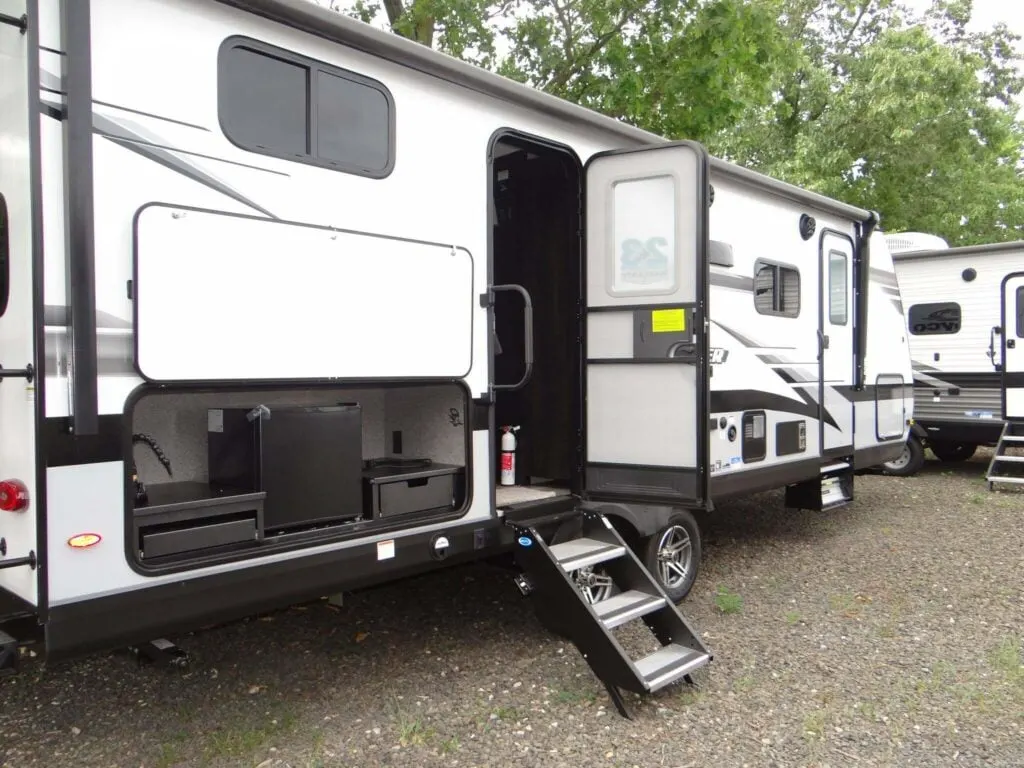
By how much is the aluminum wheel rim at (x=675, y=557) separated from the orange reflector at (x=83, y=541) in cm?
310

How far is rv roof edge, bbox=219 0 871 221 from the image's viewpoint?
311cm

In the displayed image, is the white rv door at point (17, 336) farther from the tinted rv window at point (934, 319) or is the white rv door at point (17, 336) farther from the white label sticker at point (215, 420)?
the tinted rv window at point (934, 319)

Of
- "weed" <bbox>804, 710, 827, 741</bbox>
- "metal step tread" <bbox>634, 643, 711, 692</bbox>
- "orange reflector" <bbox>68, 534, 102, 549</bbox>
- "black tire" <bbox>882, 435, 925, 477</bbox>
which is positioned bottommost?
"weed" <bbox>804, 710, 827, 741</bbox>

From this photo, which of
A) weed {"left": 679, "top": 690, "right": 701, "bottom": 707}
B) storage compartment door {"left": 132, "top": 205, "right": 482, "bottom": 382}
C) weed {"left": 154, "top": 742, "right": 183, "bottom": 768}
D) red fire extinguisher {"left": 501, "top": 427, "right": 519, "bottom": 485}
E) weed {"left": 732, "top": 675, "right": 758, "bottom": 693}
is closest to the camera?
storage compartment door {"left": 132, "top": 205, "right": 482, "bottom": 382}

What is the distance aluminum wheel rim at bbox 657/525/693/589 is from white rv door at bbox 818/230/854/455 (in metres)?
1.80

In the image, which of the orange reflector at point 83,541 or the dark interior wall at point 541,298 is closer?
the orange reflector at point 83,541

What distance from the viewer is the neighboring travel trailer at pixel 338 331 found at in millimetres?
2596

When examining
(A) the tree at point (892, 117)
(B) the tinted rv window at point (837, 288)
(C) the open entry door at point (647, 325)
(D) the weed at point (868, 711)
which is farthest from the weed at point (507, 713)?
(A) the tree at point (892, 117)

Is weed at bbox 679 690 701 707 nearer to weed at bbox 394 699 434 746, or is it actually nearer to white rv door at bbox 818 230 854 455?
weed at bbox 394 699 434 746

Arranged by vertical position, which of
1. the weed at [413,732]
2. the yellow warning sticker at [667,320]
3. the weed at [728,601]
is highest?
the yellow warning sticker at [667,320]

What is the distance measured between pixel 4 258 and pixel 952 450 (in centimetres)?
1069

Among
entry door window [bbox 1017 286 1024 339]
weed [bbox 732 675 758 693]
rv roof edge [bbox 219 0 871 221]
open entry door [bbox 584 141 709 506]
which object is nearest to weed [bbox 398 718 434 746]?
weed [bbox 732 675 758 693]

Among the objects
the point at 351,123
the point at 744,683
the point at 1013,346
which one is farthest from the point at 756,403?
the point at 1013,346

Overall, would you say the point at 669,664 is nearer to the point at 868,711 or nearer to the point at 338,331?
the point at 868,711
